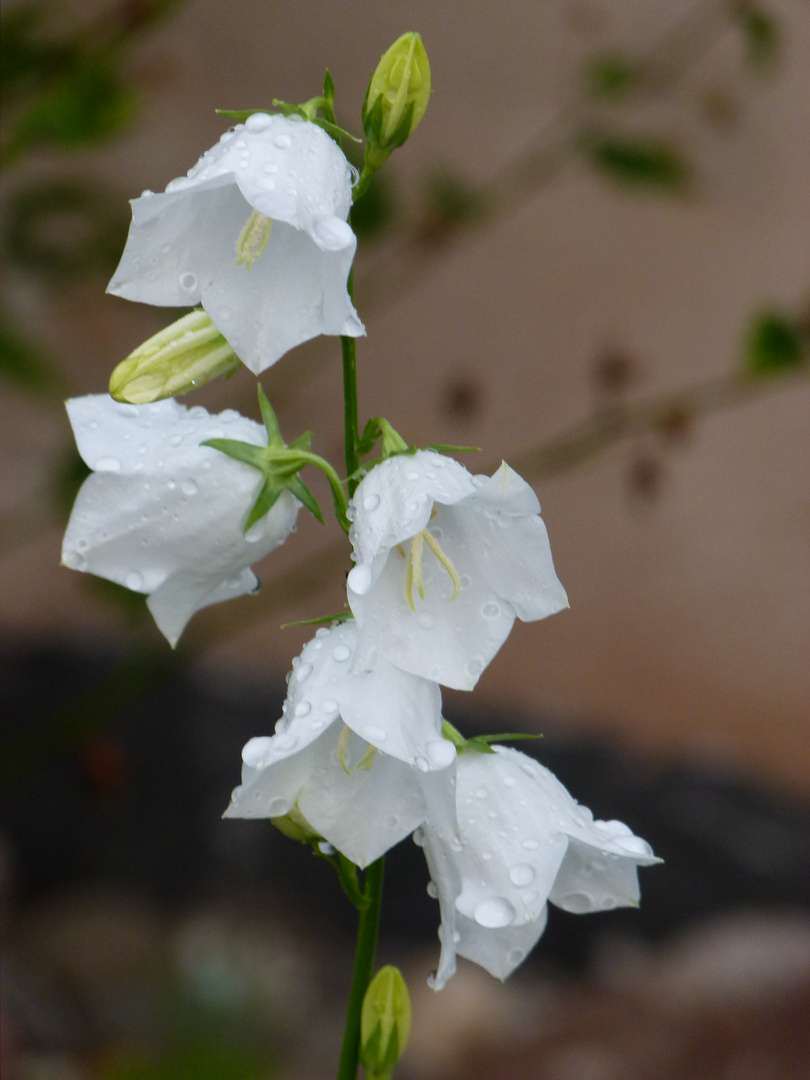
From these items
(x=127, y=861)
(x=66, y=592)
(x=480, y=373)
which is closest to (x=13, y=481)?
(x=66, y=592)

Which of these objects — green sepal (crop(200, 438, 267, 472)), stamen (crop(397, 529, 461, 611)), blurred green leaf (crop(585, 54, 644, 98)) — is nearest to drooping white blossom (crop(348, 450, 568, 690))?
stamen (crop(397, 529, 461, 611))

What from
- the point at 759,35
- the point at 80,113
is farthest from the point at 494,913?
the point at 759,35

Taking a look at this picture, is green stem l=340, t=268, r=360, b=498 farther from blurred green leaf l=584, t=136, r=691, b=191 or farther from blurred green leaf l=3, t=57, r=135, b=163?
blurred green leaf l=584, t=136, r=691, b=191

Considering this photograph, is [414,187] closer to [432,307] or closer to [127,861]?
[432,307]

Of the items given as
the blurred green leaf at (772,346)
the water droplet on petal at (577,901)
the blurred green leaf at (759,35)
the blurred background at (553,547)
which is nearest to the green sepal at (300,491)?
the water droplet on petal at (577,901)

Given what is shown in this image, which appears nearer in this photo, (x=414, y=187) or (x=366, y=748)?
(x=366, y=748)

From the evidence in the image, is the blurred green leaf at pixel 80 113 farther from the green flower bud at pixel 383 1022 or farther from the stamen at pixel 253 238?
the green flower bud at pixel 383 1022
